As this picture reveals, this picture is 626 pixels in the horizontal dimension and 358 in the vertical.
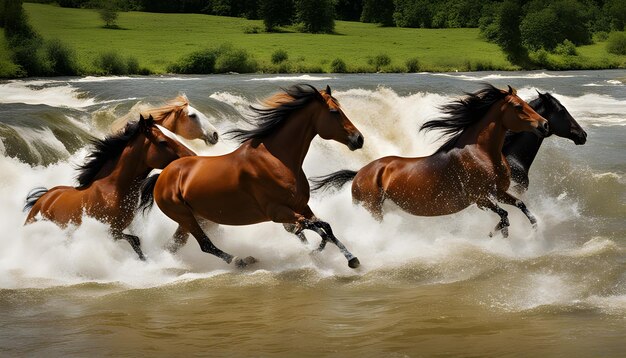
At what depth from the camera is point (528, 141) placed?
993 centimetres

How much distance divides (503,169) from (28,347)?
16.6 feet

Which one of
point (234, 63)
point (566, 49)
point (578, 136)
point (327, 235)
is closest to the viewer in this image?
point (327, 235)

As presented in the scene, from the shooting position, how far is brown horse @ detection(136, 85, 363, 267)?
7.89 metres

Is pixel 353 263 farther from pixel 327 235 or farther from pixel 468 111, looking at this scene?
pixel 468 111

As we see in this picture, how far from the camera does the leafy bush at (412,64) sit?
51806mm

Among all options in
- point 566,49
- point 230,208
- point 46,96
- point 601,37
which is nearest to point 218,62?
point 566,49

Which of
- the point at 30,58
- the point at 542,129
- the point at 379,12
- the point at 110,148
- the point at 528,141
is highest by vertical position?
the point at 542,129

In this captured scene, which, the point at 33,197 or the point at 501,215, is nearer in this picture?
the point at 501,215

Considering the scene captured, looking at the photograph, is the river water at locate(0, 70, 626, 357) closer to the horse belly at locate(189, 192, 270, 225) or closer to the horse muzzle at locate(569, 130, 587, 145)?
the horse belly at locate(189, 192, 270, 225)

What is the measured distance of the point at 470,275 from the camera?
782cm

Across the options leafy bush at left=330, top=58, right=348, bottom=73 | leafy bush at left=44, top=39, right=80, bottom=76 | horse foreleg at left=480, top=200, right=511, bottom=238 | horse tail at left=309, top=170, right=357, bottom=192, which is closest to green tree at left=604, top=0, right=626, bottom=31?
leafy bush at left=330, top=58, right=348, bottom=73

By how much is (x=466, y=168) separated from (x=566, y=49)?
5243 cm

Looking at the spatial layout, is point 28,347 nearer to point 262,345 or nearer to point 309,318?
point 262,345

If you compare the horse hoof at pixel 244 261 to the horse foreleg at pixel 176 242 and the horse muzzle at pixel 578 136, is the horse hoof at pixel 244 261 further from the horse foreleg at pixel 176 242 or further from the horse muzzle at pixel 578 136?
the horse muzzle at pixel 578 136
